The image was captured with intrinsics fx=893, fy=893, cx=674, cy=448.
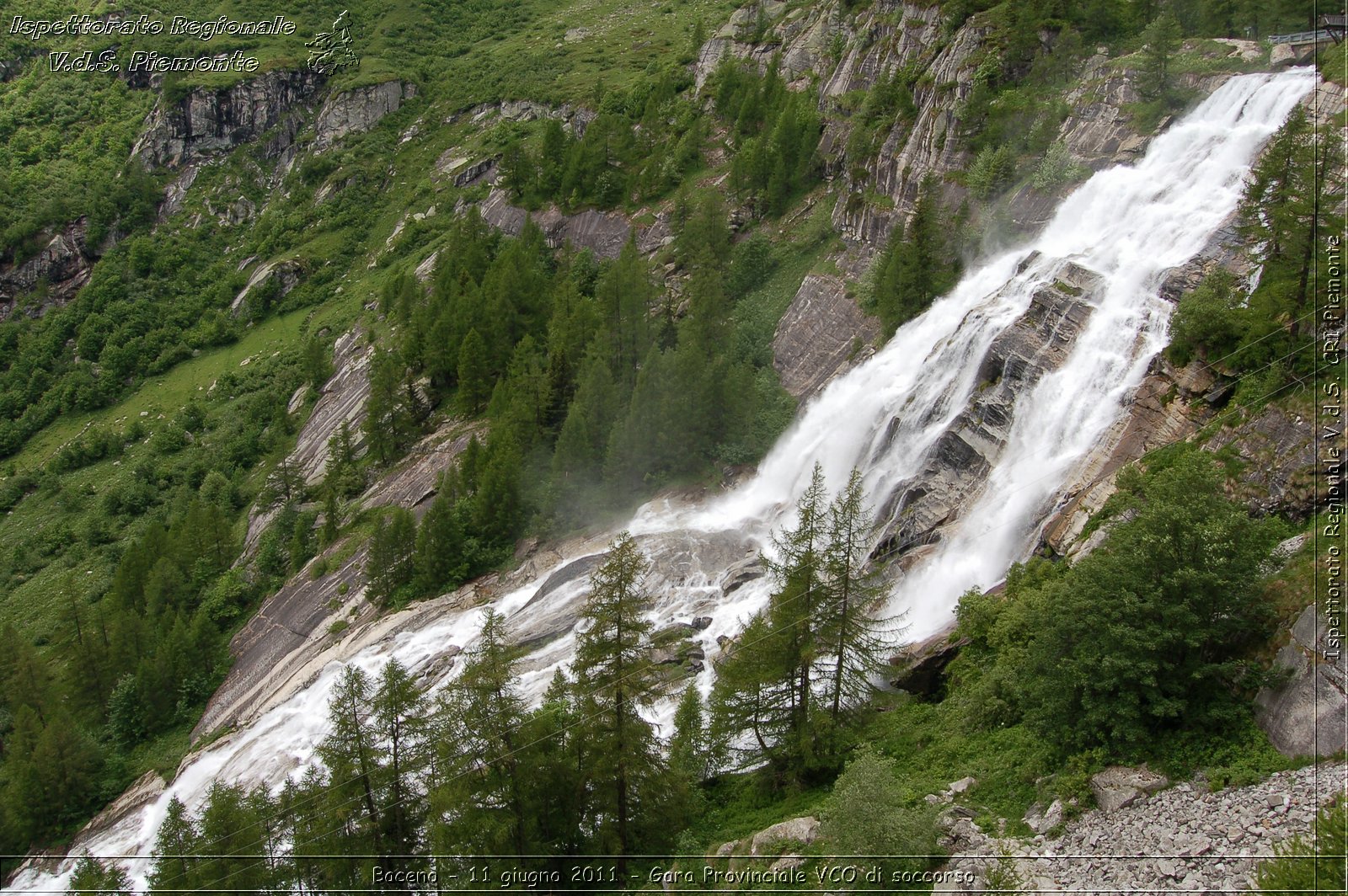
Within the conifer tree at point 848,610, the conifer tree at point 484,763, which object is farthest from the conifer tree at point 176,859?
the conifer tree at point 848,610

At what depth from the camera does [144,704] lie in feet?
179

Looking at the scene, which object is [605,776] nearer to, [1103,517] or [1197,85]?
[1103,517]

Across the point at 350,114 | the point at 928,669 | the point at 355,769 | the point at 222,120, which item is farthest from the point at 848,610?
the point at 222,120

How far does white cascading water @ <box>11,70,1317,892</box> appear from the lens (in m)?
35.4

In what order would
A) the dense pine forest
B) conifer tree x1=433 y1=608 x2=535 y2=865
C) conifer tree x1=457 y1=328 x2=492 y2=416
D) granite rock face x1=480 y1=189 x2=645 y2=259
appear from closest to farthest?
the dense pine forest < conifer tree x1=433 y1=608 x2=535 y2=865 < conifer tree x1=457 y1=328 x2=492 y2=416 < granite rock face x1=480 y1=189 x2=645 y2=259

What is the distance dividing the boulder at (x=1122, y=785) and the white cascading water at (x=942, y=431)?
12.6 meters

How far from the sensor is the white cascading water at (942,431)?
116 feet

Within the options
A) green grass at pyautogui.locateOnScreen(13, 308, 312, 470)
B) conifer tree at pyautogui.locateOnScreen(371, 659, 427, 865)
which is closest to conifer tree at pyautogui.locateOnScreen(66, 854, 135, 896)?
conifer tree at pyautogui.locateOnScreen(371, 659, 427, 865)

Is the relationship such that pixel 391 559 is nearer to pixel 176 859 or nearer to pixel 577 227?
pixel 176 859

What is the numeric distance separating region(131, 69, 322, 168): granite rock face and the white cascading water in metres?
120

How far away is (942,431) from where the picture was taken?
131 feet

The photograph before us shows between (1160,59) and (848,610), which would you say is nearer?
(848,610)

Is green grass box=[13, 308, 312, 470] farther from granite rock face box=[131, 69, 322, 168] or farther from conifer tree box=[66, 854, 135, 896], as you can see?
conifer tree box=[66, 854, 135, 896]

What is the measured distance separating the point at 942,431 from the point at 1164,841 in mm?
23646
